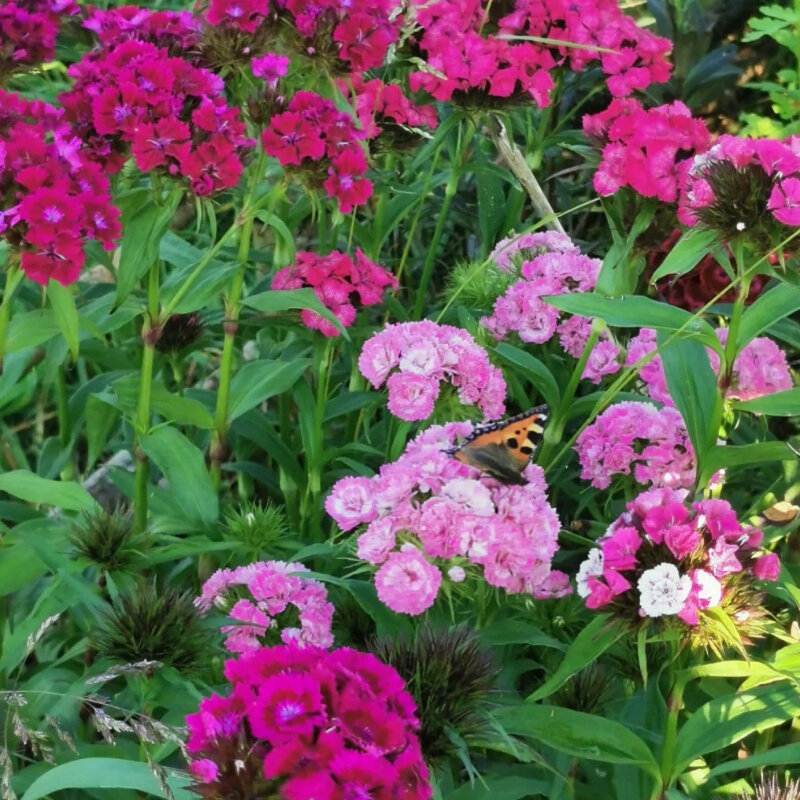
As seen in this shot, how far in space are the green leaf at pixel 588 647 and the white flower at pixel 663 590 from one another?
0.09 m

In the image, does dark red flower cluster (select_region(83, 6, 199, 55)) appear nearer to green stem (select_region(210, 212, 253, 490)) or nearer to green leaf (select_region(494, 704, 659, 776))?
green stem (select_region(210, 212, 253, 490))

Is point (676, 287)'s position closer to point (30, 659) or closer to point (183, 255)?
point (183, 255)

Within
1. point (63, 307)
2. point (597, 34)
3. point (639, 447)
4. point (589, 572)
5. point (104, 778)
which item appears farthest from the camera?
point (597, 34)

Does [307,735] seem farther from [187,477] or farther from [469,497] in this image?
[187,477]

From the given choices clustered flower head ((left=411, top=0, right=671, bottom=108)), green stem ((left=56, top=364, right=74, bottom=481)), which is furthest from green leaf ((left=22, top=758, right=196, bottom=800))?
clustered flower head ((left=411, top=0, right=671, bottom=108))

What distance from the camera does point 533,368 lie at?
2.15 m

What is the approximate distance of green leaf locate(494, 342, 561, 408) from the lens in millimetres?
2156

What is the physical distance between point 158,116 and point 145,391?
513 millimetres

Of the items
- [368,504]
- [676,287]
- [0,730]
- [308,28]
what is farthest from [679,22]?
[0,730]

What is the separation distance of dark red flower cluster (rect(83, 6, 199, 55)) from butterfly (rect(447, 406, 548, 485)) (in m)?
1.10

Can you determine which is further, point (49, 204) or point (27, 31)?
point (27, 31)

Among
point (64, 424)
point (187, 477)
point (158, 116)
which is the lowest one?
point (64, 424)

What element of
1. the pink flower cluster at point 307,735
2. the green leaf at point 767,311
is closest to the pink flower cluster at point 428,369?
the green leaf at point 767,311

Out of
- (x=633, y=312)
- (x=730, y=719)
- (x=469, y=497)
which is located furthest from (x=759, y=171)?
(x=730, y=719)
